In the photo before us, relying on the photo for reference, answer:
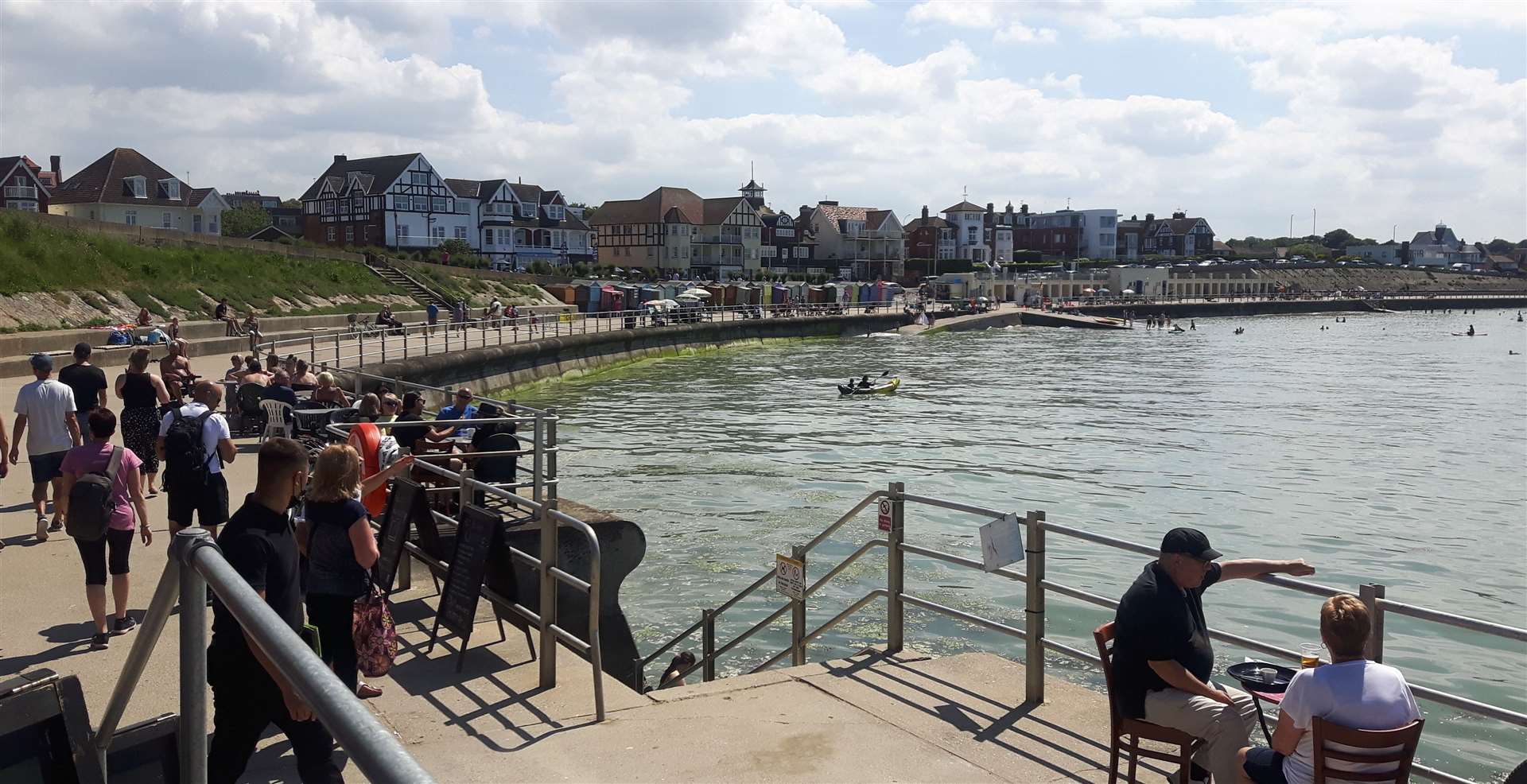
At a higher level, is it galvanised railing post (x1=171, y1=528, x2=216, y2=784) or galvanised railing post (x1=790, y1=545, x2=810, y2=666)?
galvanised railing post (x1=171, y1=528, x2=216, y2=784)

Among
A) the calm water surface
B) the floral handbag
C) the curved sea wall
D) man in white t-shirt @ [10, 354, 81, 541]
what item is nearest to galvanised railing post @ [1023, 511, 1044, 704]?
the floral handbag

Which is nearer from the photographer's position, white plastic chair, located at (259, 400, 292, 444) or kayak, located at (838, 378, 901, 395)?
white plastic chair, located at (259, 400, 292, 444)

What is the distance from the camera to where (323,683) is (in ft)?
5.60

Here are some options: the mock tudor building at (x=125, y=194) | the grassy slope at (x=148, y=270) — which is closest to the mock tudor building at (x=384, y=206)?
the mock tudor building at (x=125, y=194)

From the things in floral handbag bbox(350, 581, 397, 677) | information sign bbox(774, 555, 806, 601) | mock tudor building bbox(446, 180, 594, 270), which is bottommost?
information sign bbox(774, 555, 806, 601)

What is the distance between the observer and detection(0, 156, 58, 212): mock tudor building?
82438 mm

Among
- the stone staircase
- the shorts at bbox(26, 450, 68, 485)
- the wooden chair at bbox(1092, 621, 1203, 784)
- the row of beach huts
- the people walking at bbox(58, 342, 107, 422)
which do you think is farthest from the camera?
the row of beach huts

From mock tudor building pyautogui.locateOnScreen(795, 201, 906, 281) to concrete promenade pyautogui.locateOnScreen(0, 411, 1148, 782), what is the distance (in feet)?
445

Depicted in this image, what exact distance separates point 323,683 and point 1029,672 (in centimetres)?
592

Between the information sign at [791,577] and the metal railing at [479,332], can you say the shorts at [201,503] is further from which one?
the metal railing at [479,332]

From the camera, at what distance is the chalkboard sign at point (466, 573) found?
24.8ft

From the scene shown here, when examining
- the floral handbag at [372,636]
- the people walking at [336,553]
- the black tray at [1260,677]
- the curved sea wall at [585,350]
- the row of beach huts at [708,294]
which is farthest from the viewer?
the row of beach huts at [708,294]

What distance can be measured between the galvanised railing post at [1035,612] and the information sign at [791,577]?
6.38ft

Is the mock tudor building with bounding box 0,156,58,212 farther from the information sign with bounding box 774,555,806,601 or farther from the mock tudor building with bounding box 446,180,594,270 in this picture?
the information sign with bounding box 774,555,806,601
